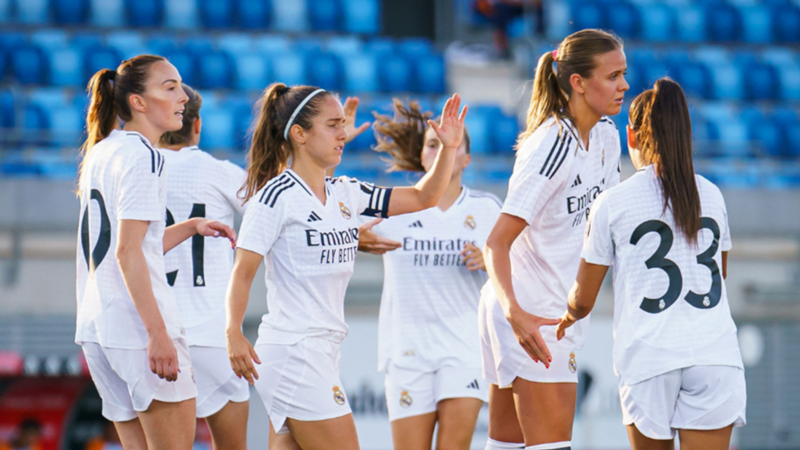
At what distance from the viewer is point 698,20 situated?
14.8 metres

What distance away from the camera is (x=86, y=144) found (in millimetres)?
3645

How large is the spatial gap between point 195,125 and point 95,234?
125 cm

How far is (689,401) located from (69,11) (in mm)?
11678

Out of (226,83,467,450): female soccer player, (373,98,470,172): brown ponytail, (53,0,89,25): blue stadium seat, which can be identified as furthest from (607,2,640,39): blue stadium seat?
(226,83,467,450): female soccer player

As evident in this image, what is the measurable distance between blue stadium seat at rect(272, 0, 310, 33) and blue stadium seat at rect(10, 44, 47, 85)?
146 inches

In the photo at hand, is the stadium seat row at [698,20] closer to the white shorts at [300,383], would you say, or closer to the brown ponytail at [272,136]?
the brown ponytail at [272,136]

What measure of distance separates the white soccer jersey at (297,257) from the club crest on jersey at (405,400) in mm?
1277

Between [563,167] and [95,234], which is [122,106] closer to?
[95,234]

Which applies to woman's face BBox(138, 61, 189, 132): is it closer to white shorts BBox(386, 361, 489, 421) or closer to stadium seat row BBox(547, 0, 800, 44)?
white shorts BBox(386, 361, 489, 421)

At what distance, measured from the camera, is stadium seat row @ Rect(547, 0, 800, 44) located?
14.4 meters

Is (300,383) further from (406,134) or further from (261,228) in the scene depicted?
(406,134)

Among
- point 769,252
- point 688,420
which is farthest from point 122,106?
point 769,252

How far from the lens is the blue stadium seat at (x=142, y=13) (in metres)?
12.7

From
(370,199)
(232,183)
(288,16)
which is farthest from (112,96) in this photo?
(288,16)
